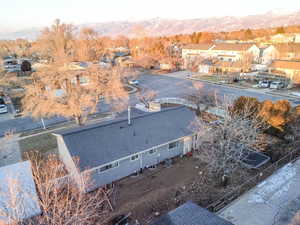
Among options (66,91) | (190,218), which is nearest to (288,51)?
(66,91)

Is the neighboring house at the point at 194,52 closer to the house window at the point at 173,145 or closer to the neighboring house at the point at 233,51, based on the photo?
the neighboring house at the point at 233,51

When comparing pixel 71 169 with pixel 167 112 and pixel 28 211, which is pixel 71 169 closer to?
pixel 28 211

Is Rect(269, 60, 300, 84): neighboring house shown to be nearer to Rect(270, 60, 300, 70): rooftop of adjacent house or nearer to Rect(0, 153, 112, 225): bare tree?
Rect(270, 60, 300, 70): rooftop of adjacent house

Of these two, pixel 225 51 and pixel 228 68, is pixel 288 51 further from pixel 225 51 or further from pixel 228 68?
pixel 228 68

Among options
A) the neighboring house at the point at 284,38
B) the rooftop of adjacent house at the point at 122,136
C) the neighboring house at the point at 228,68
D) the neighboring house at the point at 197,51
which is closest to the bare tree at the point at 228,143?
the rooftop of adjacent house at the point at 122,136

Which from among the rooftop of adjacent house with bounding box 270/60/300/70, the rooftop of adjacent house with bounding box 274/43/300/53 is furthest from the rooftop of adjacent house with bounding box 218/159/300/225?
Answer: the rooftop of adjacent house with bounding box 274/43/300/53

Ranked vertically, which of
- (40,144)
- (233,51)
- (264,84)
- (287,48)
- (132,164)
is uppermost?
(287,48)
